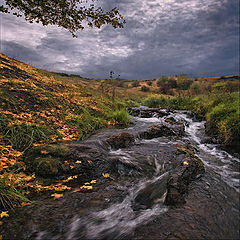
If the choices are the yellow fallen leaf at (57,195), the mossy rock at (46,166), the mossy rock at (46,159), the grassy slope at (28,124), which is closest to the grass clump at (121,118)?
the grassy slope at (28,124)

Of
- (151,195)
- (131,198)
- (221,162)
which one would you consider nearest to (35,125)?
(131,198)

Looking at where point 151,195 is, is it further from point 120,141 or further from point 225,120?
point 225,120

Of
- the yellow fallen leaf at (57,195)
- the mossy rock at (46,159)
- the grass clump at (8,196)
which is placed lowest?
the yellow fallen leaf at (57,195)

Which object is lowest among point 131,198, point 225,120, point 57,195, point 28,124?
point 131,198

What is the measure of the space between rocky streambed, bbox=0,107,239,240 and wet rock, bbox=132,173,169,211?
0.7 inches

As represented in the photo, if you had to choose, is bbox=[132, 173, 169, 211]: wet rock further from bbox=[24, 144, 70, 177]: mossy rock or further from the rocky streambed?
bbox=[24, 144, 70, 177]: mossy rock

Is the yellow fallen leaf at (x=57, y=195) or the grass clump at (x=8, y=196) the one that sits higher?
the grass clump at (x=8, y=196)

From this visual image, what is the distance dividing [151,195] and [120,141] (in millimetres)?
2314

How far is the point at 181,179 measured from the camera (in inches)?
118

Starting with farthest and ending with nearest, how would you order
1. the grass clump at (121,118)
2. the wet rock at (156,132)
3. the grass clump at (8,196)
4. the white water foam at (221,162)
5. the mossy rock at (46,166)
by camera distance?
the grass clump at (121,118) → the wet rock at (156,132) → the white water foam at (221,162) → the mossy rock at (46,166) → the grass clump at (8,196)

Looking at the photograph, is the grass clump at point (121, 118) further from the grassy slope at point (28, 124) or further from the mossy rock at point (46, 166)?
the mossy rock at point (46, 166)

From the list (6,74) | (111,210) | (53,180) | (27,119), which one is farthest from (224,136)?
(6,74)

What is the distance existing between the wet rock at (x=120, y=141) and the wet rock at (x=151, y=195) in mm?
1857

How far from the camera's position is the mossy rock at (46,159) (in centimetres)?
308
